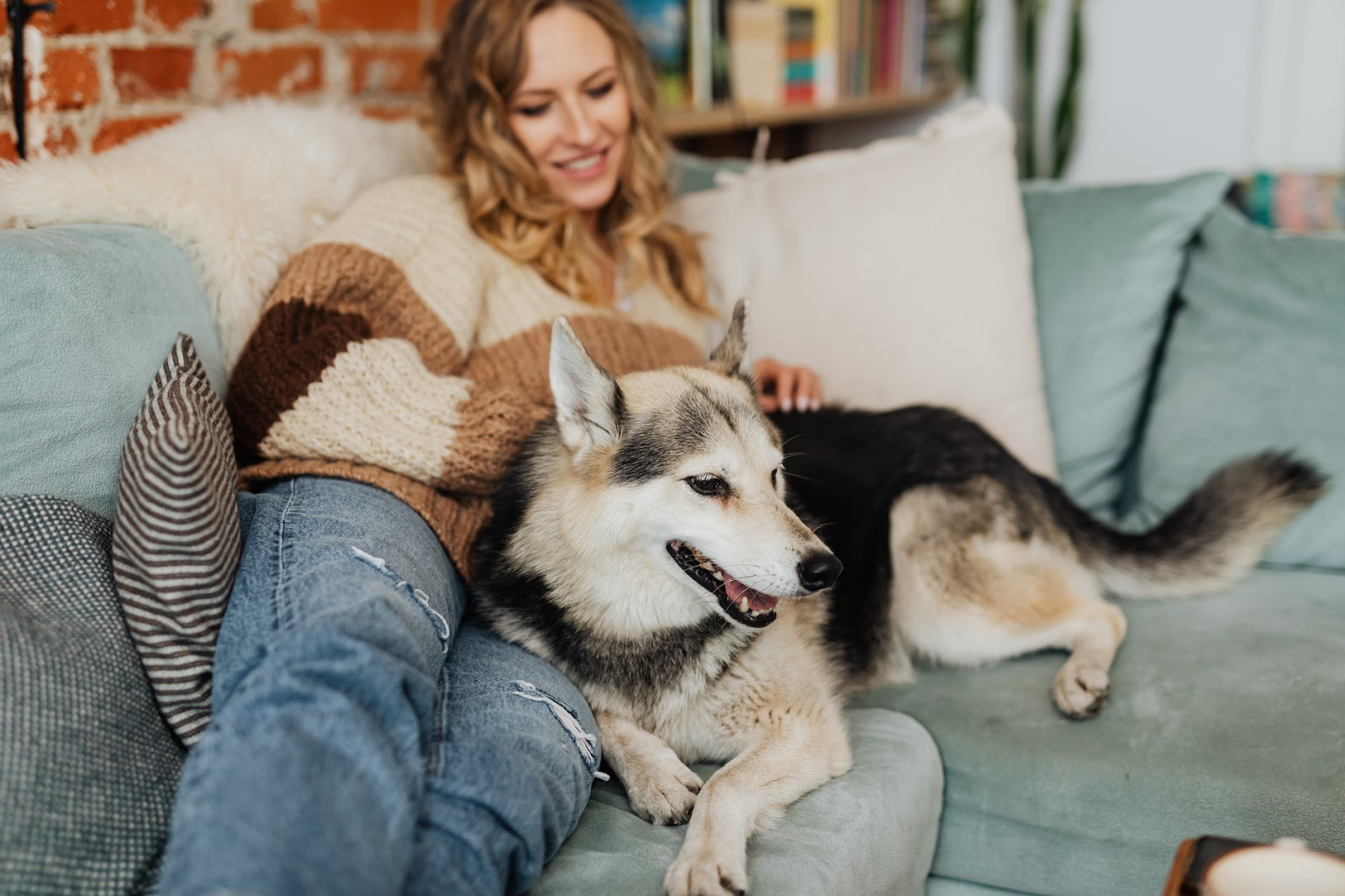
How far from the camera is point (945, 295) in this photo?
213cm

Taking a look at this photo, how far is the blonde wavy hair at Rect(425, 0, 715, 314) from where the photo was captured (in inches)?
78.2

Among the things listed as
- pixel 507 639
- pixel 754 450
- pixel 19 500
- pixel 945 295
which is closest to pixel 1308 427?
pixel 945 295

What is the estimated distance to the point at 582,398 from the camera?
1440 mm

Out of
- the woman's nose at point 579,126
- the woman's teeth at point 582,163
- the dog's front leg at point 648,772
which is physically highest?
the woman's nose at point 579,126

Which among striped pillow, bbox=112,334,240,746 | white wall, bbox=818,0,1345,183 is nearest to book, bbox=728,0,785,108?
white wall, bbox=818,0,1345,183

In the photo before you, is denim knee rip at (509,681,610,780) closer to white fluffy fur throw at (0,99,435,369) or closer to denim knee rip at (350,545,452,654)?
denim knee rip at (350,545,452,654)

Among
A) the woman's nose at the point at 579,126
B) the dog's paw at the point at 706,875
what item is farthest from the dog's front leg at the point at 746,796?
the woman's nose at the point at 579,126

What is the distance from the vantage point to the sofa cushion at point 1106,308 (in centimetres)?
222

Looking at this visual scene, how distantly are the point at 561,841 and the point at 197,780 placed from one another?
1.49 ft

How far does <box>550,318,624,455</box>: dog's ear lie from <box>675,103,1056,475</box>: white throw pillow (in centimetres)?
82

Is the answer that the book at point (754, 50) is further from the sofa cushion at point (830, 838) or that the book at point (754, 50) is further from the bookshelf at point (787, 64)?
the sofa cushion at point (830, 838)

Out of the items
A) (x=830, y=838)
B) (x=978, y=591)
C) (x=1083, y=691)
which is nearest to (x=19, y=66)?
(x=830, y=838)

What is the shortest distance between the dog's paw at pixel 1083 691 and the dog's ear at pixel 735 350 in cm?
70

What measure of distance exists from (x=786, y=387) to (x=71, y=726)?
135 cm
